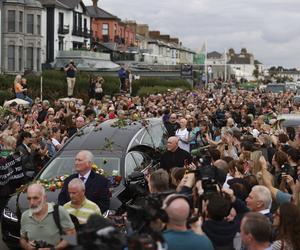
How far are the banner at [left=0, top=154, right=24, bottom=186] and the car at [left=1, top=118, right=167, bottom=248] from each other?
0.37 meters

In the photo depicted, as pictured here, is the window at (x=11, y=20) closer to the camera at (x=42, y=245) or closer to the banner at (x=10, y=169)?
the banner at (x=10, y=169)

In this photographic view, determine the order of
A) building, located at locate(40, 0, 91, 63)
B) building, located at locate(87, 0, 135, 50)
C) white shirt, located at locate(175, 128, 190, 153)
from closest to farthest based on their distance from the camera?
white shirt, located at locate(175, 128, 190, 153) → building, located at locate(40, 0, 91, 63) → building, located at locate(87, 0, 135, 50)

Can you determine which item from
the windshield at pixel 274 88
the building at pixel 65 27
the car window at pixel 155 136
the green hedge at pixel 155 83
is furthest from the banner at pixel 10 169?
the building at pixel 65 27

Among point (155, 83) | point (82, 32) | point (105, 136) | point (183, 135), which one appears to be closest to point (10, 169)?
point (105, 136)

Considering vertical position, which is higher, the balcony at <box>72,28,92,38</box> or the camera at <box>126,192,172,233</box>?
the balcony at <box>72,28,92,38</box>

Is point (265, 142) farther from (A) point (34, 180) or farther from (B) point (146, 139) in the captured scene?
(A) point (34, 180)

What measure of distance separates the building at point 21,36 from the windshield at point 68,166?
44.8m

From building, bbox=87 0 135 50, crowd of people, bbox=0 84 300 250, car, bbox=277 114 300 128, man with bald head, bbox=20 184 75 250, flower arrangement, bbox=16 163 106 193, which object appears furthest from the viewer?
building, bbox=87 0 135 50

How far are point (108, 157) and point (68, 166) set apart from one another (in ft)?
2.30

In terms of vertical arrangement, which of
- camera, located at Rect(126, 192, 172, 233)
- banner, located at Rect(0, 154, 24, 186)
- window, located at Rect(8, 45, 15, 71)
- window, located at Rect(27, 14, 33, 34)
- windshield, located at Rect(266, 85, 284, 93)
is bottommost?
banner, located at Rect(0, 154, 24, 186)

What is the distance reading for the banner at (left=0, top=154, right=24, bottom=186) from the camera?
11.0 m

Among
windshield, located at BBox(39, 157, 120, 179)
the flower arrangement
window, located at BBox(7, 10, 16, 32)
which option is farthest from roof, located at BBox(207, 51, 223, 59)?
the flower arrangement

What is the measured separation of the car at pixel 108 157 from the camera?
33.3 feet

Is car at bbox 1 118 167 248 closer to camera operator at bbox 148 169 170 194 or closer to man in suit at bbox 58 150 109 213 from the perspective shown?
man in suit at bbox 58 150 109 213
